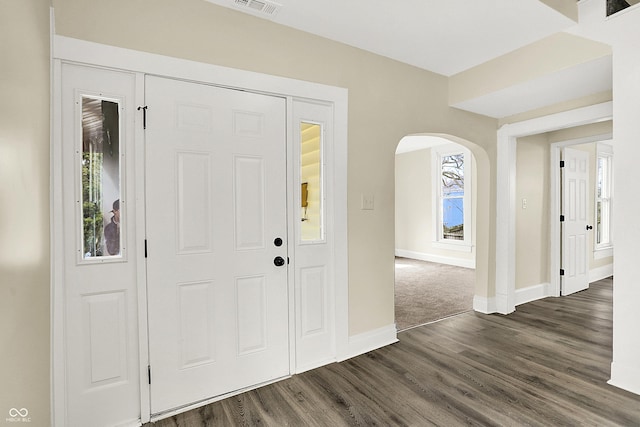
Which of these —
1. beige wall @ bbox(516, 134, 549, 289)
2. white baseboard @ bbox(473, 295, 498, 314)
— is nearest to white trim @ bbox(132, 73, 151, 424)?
white baseboard @ bbox(473, 295, 498, 314)

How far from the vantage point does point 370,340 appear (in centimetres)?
291

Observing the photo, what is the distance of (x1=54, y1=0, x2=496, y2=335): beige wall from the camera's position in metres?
1.93

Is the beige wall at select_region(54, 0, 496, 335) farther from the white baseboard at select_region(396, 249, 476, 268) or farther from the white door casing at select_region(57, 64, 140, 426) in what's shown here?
the white baseboard at select_region(396, 249, 476, 268)

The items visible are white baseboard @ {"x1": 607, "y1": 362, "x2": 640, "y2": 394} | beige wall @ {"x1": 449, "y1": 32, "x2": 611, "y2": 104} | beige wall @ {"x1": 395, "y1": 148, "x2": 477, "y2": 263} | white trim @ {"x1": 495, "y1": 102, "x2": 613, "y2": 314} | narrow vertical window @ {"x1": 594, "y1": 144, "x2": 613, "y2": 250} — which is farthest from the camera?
beige wall @ {"x1": 395, "y1": 148, "x2": 477, "y2": 263}

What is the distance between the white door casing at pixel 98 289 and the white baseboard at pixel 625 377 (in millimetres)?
3256

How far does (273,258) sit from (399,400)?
1.29 m

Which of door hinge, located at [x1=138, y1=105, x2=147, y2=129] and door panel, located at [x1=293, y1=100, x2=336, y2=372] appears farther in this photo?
door panel, located at [x1=293, y1=100, x2=336, y2=372]

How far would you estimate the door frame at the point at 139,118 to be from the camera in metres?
1.74

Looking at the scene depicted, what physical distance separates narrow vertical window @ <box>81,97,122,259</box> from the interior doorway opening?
157 inches

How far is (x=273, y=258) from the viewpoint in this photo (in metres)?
2.42

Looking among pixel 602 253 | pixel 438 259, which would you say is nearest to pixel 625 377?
pixel 602 253

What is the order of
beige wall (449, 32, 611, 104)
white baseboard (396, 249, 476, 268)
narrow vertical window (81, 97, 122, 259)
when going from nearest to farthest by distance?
narrow vertical window (81, 97, 122, 259)
beige wall (449, 32, 611, 104)
white baseboard (396, 249, 476, 268)

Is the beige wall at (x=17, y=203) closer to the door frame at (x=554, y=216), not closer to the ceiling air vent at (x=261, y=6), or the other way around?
the ceiling air vent at (x=261, y=6)

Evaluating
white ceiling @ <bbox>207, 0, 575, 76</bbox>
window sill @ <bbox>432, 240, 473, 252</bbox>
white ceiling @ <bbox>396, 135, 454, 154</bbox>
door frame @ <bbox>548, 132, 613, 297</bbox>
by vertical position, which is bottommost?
window sill @ <bbox>432, 240, 473, 252</bbox>
